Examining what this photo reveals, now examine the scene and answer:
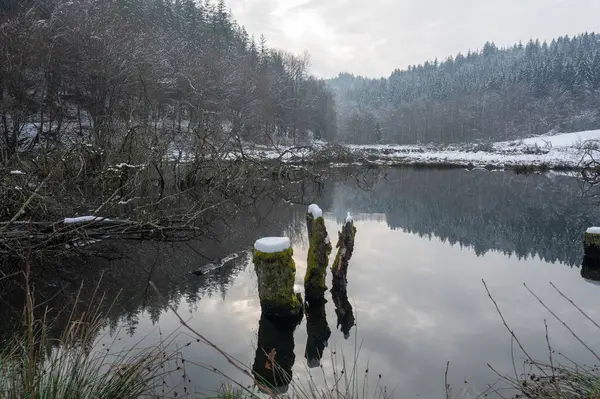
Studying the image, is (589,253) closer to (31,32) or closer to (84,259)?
(84,259)

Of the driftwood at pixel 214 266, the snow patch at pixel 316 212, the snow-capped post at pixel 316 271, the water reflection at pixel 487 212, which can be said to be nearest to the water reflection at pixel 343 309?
the snow-capped post at pixel 316 271

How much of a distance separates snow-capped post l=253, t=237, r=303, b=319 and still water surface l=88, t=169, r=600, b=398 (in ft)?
1.29

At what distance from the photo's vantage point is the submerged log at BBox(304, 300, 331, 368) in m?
5.59

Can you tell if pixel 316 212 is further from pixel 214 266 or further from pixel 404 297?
pixel 214 266

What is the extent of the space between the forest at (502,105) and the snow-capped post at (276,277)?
86.8 metres

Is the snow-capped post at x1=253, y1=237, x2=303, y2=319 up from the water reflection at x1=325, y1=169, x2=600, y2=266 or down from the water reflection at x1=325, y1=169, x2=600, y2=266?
up

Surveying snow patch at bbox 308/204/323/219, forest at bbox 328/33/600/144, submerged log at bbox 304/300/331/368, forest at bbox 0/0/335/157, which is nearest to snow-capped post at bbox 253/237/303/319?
submerged log at bbox 304/300/331/368

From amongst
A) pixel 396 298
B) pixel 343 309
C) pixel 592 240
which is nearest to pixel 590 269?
pixel 592 240

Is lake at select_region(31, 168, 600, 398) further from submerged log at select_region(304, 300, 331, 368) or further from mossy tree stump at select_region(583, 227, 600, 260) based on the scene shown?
mossy tree stump at select_region(583, 227, 600, 260)

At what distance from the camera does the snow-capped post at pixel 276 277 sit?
6.43 metres

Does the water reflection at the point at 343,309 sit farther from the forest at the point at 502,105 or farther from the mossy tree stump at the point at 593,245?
the forest at the point at 502,105

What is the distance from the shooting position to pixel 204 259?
9594mm

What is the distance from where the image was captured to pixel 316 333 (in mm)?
6250

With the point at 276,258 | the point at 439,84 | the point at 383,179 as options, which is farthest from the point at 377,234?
the point at 439,84
